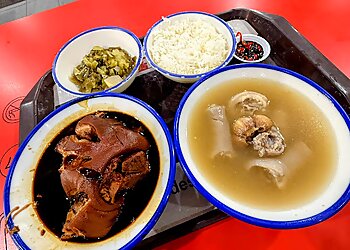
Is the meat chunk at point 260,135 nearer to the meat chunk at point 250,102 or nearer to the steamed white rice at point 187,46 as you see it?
the meat chunk at point 250,102

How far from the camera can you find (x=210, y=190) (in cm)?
128

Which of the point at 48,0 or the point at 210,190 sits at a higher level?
the point at 210,190

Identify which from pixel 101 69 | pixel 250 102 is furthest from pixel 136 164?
pixel 101 69

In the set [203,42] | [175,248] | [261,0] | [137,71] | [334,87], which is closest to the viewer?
[175,248]

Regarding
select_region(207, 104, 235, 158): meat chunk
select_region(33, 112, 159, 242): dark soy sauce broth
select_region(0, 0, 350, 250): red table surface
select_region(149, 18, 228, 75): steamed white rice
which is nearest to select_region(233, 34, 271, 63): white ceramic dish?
select_region(149, 18, 228, 75): steamed white rice

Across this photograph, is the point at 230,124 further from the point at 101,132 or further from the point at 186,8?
the point at 186,8

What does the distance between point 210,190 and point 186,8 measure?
1.92 m

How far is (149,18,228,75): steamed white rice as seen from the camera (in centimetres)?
200

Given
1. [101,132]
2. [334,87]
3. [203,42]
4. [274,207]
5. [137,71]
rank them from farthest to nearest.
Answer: [203,42]
[137,71]
[334,87]
[101,132]
[274,207]

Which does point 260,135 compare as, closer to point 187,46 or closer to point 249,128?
point 249,128

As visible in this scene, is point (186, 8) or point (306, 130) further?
point (186, 8)

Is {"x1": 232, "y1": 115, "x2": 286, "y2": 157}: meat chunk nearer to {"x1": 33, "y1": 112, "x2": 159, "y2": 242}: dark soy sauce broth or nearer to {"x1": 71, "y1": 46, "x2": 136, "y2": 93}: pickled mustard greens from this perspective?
{"x1": 33, "y1": 112, "x2": 159, "y2": 242}: dark soy sauce broth

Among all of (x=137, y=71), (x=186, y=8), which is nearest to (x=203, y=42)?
(x=137, y=71)

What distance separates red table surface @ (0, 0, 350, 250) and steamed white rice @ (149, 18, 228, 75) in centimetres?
48
